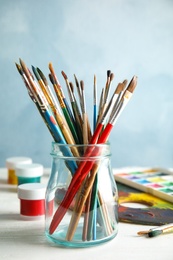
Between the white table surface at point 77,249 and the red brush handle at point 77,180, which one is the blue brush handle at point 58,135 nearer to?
the red brush handle at point 77,180

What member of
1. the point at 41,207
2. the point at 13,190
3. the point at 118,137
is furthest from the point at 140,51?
the point at 41,207

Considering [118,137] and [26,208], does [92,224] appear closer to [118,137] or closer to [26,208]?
[26,208]

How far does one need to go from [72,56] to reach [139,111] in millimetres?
487

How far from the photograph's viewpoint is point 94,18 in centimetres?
233

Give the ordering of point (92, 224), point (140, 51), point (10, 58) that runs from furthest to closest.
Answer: point (140, 51) < point (10, 58) < point (92, 224)

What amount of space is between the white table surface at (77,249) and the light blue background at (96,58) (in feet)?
5.16

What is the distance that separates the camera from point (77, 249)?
2.04ft

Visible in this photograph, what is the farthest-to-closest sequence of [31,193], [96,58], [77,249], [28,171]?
[96,58] < [28,171] < [31,193] < [77,249]

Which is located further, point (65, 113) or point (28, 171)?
point (28, 171)

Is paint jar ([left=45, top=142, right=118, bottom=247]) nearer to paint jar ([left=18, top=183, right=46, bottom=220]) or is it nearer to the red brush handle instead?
the red brush handle

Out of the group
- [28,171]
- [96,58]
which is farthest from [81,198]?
[96,58]

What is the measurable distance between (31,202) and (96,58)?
1.66m

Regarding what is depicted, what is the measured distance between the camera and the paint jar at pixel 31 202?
78 centimetres

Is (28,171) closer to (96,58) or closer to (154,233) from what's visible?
(154,233)
